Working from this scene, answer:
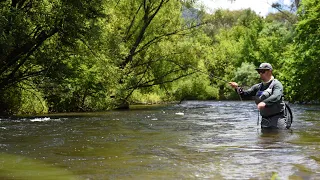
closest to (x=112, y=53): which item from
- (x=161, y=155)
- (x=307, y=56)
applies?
(x=307, y=56)

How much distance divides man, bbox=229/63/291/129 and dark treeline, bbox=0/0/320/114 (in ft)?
9.26

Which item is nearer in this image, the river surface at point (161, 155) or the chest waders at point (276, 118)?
the river surface at point (161, 155)

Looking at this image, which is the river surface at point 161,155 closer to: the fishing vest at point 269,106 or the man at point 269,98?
the man at point 269,98

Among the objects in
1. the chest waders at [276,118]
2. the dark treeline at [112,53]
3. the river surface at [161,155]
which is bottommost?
the river surface at [161,155]

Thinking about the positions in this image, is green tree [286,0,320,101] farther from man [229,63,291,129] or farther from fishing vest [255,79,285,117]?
fishing vest [255,79,285,117]

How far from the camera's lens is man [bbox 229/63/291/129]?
993cm

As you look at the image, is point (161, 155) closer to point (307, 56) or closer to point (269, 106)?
point (269, 106)

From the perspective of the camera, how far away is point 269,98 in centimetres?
988

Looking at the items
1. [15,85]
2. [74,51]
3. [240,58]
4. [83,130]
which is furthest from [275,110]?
[240,58]

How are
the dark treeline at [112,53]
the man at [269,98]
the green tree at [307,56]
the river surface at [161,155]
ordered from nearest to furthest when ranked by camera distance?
1. the river surface at [161,155]
2. the man at [269,98]
3. the dark treeline at [112,53]
4. the green tree at [307,56]

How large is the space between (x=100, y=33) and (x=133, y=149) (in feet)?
34.2

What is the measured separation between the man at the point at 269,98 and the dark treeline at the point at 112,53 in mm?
2823

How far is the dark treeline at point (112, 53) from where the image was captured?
55.0ft

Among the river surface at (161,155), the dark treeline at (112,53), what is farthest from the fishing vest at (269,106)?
the dark treeline at (112,53)
